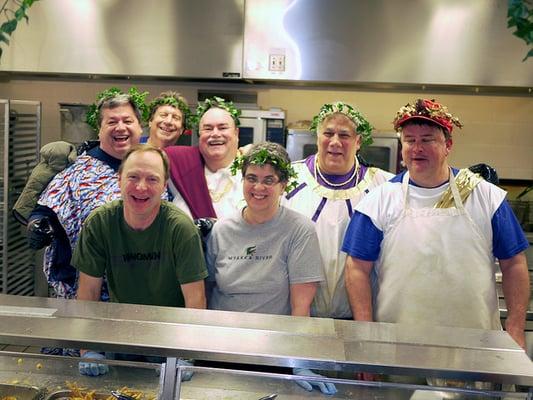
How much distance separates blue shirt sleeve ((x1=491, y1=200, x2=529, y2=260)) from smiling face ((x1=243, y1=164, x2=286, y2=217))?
830 mm

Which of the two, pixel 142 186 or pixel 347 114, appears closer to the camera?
pixel 142 186

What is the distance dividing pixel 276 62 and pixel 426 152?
2.31 meters

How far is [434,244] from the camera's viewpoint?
2.15 meters

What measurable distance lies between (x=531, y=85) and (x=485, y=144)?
571 millimetres

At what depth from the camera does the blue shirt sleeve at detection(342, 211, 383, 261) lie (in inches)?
86.9

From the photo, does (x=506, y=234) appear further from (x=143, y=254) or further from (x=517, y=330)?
(x=143, y=254)

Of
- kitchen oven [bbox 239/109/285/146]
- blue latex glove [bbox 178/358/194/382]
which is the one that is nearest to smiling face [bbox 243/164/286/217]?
blue latex glove [bbox 178/358/194/382]

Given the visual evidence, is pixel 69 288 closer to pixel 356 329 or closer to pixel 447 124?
pixel 356 329

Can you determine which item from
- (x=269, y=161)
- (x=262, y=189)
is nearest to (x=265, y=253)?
(x=262, y=189)

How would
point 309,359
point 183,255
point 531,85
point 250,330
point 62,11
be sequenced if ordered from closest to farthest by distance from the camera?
point 309,359
point 250,330
point 183,255
point 531,85
point 62,11

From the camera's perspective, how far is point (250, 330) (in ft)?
4.54

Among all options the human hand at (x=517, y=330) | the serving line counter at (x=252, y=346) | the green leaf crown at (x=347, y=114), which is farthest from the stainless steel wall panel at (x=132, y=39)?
the serving line counter at (x=252, y=346)

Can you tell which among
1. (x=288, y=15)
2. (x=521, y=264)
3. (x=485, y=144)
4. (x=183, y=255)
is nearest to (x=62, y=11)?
(x=288, y=15)

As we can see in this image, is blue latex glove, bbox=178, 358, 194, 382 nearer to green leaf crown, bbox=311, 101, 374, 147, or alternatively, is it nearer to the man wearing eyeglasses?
the man wearing eyeglasses
